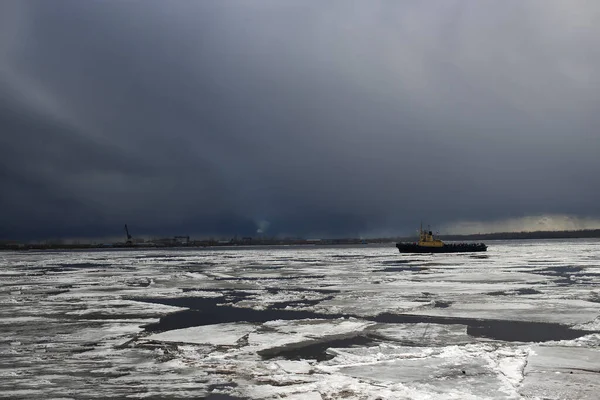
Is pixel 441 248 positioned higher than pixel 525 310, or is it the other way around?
pixel 525 310

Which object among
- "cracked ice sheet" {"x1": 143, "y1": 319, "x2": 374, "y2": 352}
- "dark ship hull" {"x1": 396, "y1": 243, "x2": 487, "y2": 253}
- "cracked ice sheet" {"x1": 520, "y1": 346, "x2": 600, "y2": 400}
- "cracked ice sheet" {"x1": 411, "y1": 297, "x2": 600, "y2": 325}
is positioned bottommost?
"dark ship hull" {"x1": 396, "y1": 243, "x2": 487, "y2": 253}

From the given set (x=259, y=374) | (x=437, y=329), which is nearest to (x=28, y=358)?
(x=259, y=374)

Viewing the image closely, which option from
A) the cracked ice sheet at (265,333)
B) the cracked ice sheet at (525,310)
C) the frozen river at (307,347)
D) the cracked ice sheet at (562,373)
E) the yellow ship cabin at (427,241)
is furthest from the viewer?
the yellow ship cabin at (427,241)

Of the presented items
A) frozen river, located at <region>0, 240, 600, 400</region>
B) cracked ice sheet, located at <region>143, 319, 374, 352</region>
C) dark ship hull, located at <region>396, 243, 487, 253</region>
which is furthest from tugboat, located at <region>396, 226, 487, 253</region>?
cracked ice sheet, located at <region>143, 319, 374, 352</region>

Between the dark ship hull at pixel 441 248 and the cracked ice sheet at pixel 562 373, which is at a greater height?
the cracked ice sheet at pixel 562 373

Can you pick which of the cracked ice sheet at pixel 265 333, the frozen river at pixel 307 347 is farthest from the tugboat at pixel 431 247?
the cracked ice sheet at pixel 265 333

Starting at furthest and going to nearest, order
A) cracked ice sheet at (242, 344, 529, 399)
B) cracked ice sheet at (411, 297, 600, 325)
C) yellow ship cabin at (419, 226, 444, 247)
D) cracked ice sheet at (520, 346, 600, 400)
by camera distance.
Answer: yellow ship cabin at (419, 226, 444, 247), cracked ice sheet at (411, 297, 600, 325), cracked ice sheet at (242, 344, 529, 399), cracked ice sheet at (520, 346, 600, 400)

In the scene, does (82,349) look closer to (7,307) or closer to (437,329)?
(437,329)

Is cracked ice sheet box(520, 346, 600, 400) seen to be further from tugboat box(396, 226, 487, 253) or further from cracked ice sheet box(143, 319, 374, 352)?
tugboat box(396, 226, 487, 253)

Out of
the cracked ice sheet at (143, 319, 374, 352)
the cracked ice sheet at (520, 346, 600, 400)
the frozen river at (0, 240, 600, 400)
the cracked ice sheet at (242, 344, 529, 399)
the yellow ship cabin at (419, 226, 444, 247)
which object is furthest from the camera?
the yellow ship cabin at (419, 226, 444, 247)

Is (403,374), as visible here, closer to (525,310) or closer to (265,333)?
(265,333)

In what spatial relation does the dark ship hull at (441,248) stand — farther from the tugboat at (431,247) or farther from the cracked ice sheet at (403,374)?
the cracked ice sheet at (403,374)

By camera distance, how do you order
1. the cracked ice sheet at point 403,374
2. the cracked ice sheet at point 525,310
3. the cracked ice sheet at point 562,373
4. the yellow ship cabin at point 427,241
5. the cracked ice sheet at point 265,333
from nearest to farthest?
the cracked ice sheet at point 562,373 < the cracked ice sheet at point 403,374 < the cracked ice sheet at point 265,333 < the cracked ice sheet at point 525,310 < the yellow ship cabin at point 427,241

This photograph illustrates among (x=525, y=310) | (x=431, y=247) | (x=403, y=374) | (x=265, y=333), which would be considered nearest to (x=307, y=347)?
(x=265, y=333)
